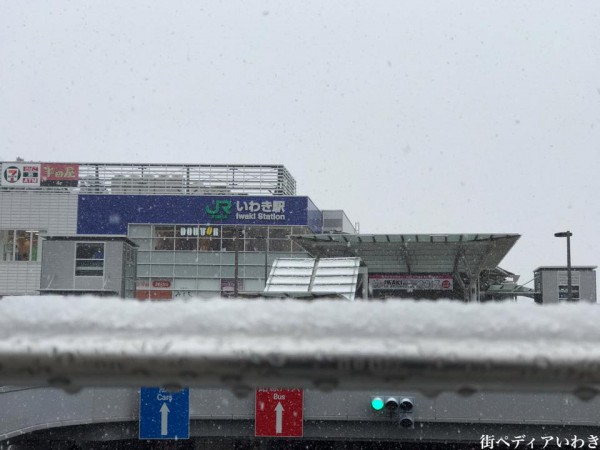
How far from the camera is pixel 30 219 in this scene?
37.8 meters

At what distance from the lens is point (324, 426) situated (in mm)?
17953

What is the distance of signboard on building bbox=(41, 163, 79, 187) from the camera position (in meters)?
38.6

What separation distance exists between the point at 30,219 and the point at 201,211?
913cm

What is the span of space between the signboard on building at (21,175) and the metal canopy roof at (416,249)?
21.7 m

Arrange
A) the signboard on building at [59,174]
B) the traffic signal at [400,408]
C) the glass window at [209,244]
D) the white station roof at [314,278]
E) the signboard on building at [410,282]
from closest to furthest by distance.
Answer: the traffic signal at [400,408]
the white station roof at [314,278]
the signboard on building at [410,282]
the glass window at [209,244]
the signboard on building at [59,174]

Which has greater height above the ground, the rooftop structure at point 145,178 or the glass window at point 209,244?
the rooftop structure at point 145,178

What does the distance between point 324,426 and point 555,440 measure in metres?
5.32

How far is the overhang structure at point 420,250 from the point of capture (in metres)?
19.2

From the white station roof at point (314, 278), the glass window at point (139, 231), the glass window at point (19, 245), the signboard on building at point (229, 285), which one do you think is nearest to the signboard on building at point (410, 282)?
the white station roof at point (314, 278)

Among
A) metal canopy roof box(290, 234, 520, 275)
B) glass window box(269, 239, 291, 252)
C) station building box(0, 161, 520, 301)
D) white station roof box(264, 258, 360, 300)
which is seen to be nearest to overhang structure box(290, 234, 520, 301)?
metal canopy roof box(290, 234, 520, 275)

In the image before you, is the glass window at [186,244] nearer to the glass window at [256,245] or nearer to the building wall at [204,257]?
the building wall at [204,257]

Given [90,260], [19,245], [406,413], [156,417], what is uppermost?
[19,245]

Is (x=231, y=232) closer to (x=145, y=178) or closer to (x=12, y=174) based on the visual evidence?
(x=145, y=178)

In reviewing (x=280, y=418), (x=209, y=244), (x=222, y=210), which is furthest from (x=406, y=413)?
(x=222, y=210)
